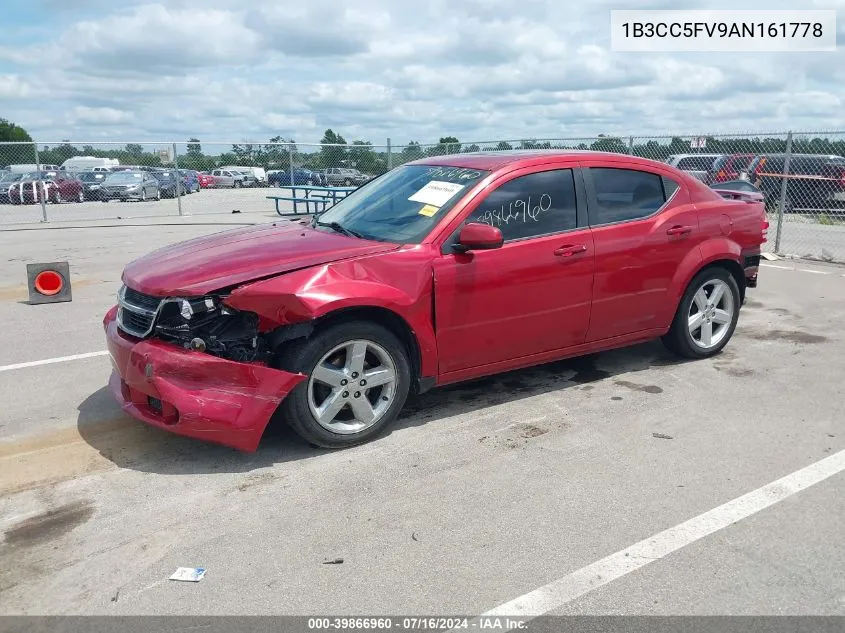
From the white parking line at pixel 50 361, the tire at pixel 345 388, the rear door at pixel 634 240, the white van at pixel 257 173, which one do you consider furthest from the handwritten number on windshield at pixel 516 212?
the white van at pixel 257 173

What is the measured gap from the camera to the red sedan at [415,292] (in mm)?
4004

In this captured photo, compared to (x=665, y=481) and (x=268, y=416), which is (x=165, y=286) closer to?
(x=268, y=416)

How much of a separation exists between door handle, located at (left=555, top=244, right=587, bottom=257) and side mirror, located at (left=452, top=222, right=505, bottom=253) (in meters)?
0.63

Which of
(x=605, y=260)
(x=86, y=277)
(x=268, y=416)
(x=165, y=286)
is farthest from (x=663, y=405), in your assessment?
(x=86, y=277)

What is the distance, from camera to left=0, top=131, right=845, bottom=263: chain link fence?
15.1m

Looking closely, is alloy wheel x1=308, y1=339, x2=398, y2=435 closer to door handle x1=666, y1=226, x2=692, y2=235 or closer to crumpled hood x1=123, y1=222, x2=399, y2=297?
crumpled hood x1=123, y1=222, x2=399, y2=297

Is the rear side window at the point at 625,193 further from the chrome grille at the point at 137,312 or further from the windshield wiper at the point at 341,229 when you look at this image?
the chrome grille at the point at 137,312

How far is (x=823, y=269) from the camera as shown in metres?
10.9

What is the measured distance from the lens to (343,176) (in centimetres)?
2059

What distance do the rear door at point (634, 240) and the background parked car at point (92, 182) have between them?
65.5ft

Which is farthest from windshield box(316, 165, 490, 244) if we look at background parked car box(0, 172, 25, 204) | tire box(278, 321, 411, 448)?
background parked car box(0, 172, 25, 204)

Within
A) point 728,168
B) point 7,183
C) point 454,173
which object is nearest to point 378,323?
point 454,173

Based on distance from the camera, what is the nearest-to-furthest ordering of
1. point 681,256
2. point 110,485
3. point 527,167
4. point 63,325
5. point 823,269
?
point 110,485, point 527,167, point 681,256, point 63,325, point 823,269

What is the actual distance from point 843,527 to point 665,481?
0.83 metres
